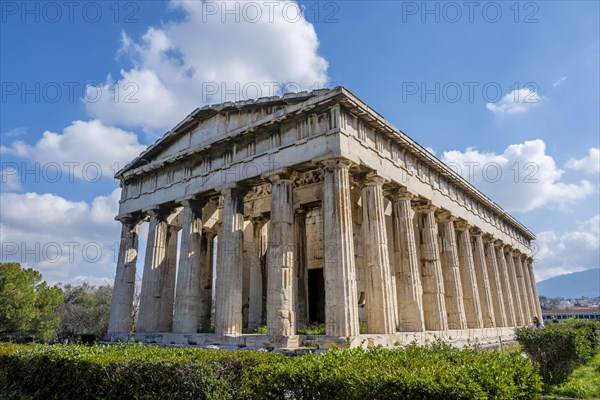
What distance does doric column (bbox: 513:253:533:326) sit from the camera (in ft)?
107

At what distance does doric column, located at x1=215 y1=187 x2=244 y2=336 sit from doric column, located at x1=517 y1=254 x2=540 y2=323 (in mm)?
27364

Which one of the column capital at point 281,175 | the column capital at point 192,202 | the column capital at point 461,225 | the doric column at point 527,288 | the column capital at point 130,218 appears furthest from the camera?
the doric column at point 527,288

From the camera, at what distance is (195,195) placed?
61.0 ft

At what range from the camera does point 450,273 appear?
67.7 ft

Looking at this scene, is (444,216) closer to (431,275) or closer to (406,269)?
(431,275)

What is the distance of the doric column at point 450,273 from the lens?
19672mm

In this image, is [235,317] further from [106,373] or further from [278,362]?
[278,362]

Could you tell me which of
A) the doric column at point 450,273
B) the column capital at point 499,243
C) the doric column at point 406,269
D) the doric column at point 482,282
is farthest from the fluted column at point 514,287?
the doric column at point 406,269

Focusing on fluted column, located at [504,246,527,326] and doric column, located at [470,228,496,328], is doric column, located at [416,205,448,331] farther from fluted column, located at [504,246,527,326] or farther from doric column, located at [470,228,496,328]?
fluted column, located at [504,246,527,326]

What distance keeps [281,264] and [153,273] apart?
28.6 ft

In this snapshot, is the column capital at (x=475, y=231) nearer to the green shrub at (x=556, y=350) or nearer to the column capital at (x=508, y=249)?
the column capital at (x=508, y=249)

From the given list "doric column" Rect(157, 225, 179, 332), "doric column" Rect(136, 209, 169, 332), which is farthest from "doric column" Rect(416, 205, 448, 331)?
"doric column" Rect(157, 225, 179, 332)

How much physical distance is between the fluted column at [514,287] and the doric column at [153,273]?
24976mm

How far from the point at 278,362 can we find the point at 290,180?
9641 mm
